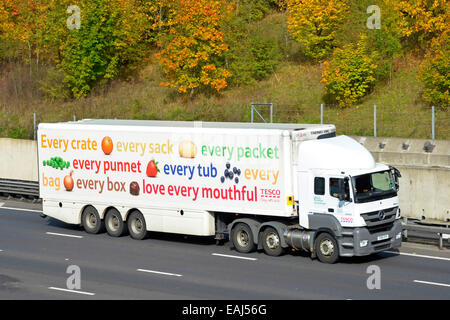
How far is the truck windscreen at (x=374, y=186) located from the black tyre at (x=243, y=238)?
3.50 m

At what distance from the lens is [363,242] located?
22.5m

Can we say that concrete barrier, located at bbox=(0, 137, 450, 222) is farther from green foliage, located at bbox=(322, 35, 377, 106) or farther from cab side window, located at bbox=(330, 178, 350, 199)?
green foliage, located at bbox=(322, 35, 377, 106)

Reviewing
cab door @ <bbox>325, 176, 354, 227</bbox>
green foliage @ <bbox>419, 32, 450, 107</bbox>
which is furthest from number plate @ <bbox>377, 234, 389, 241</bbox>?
green foliage @ <bbox>419, 32, 450, 107</bbox>

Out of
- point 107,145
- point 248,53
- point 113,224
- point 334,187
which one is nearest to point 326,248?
point 334,187

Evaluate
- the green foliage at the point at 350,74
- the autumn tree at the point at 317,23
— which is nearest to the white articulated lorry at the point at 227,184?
the green foliage at the point at 350,74

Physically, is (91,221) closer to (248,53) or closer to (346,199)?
(346,199)

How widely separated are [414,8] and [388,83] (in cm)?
376

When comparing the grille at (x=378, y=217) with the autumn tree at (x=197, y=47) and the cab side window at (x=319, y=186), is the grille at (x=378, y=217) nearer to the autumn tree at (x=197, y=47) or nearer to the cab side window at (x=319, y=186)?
the cab side window at (x=319, y=186)

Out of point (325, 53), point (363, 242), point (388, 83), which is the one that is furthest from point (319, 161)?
point (325, 53)

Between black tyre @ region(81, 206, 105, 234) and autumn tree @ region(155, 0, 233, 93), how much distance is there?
18.4 meters

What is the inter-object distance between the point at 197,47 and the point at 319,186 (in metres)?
24.0

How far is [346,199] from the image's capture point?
22656 mm
